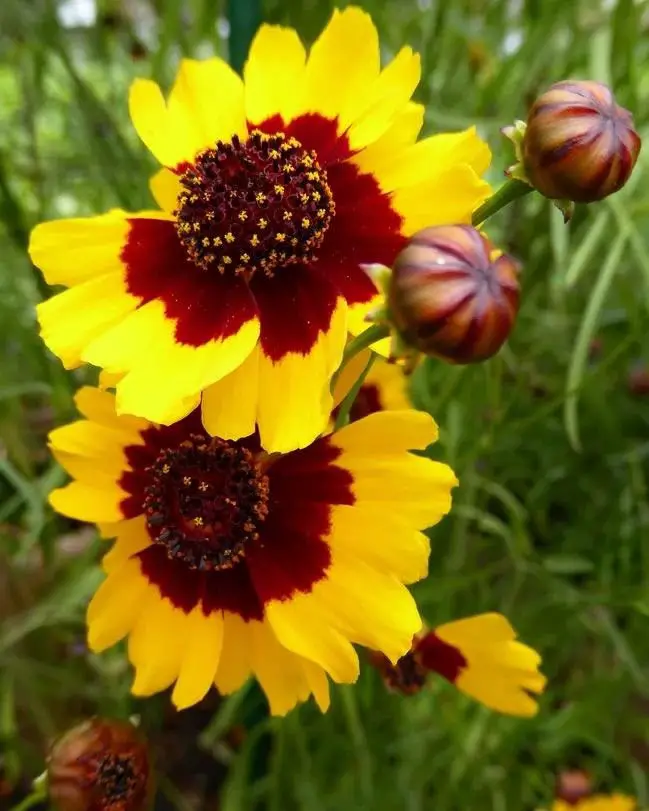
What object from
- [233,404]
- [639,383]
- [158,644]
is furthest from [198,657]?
[639,383]

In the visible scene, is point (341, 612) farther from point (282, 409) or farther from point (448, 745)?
point (448, 745)

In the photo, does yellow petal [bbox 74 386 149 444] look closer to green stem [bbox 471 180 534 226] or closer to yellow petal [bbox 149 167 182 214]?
yellow petal [bbox 149 167 182 214]

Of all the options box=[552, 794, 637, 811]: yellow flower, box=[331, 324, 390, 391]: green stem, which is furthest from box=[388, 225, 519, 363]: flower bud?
box=[552, 794, 637, 811]: yellow flower

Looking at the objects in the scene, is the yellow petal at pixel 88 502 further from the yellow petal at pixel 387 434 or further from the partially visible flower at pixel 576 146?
the partially visible flower at pixel 576 146

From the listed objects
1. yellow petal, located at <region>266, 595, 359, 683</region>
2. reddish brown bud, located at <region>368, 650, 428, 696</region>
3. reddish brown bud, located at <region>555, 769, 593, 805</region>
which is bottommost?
reddish brown bud, located at <region>555, 769, 593, 805</region>

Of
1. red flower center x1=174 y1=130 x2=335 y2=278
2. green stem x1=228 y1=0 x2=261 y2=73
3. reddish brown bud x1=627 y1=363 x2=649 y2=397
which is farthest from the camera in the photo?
reddish brown bud x1=627 y1=363 x2=649 y2=397
